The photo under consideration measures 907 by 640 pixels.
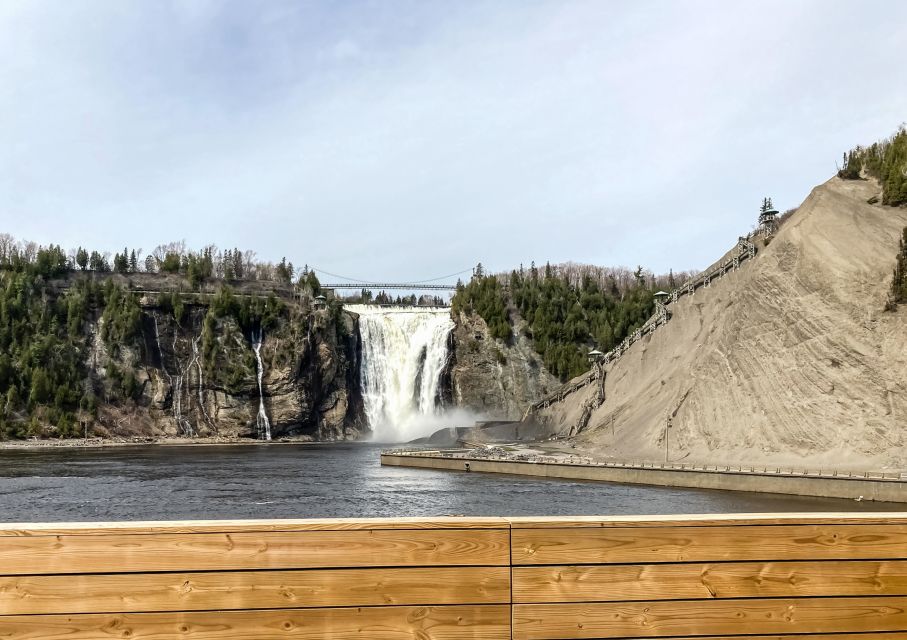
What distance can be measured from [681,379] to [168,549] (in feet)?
209

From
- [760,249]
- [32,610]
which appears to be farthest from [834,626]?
[760,249]

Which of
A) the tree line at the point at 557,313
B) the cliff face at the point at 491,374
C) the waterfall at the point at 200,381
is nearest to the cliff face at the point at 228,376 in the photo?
the waterfall at the point at 200,381

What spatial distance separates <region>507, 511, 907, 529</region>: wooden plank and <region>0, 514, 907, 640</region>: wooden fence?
1cm

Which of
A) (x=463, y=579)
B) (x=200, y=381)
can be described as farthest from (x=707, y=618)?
(x=200, y=381)

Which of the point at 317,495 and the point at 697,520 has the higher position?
the point at 697,520

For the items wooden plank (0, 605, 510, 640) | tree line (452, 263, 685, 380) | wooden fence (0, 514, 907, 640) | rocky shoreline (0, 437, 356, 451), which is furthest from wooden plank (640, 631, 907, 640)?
tree line (452, 263, 685, 380)

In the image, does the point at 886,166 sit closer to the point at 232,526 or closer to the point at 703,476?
the point at 703,476

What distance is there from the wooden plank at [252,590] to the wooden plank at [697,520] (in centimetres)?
41

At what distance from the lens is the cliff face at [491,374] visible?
13888cm

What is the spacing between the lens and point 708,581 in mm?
5441

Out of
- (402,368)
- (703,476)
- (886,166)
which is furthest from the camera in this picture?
(402,368)

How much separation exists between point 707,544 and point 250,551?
10.2 ft

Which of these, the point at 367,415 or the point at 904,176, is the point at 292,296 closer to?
the point at 367,415

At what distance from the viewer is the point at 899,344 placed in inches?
1921
